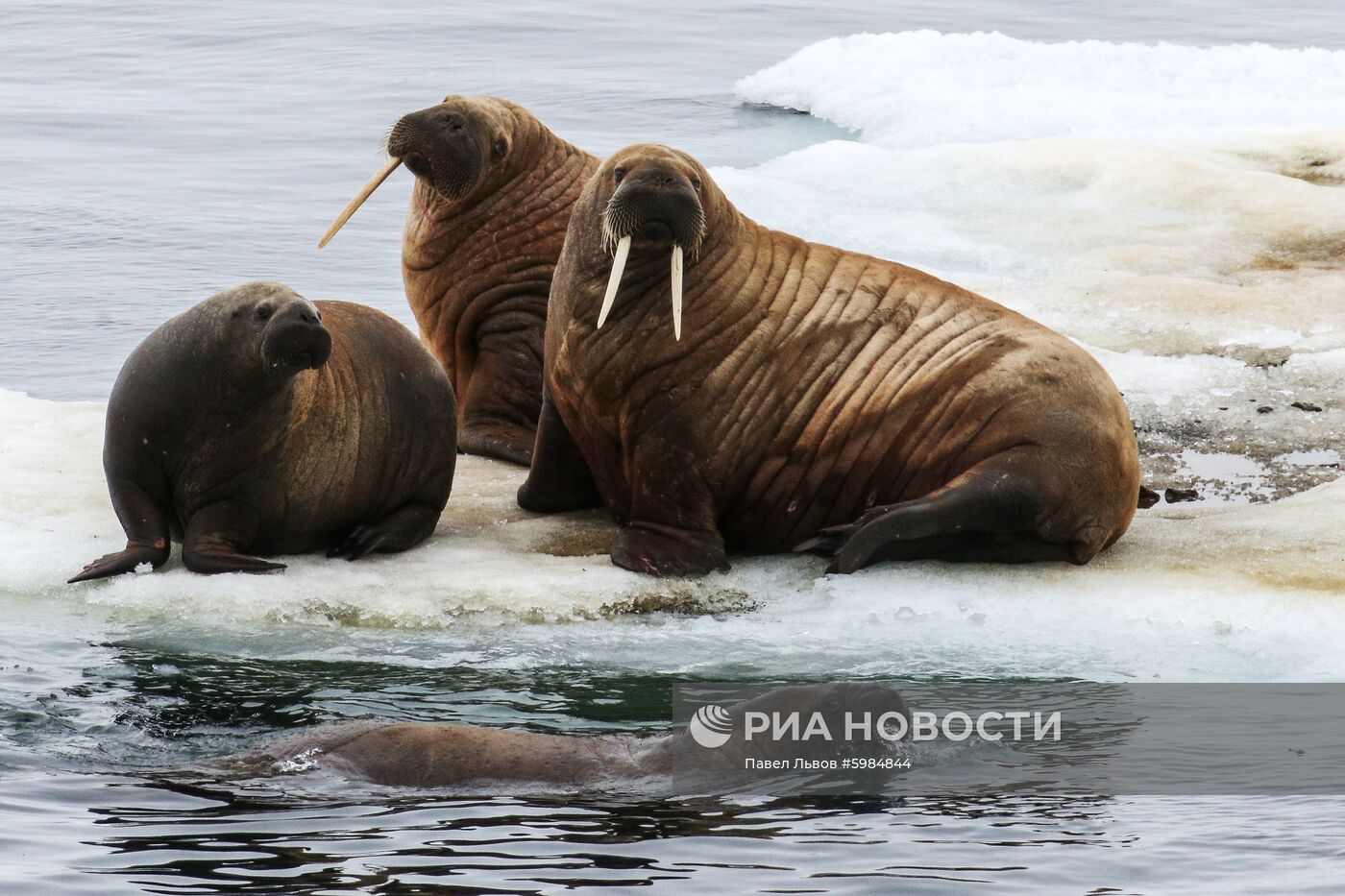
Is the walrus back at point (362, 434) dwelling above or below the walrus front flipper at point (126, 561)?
above

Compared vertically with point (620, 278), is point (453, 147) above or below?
above

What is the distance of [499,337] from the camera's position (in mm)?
8984

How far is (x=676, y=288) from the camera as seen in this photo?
7188 mm

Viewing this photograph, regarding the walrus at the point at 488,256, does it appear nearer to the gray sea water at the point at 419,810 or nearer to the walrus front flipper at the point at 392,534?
the walrus front flipper at the point at 392,534

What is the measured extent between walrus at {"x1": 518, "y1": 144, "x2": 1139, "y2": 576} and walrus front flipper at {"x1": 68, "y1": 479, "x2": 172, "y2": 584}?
1570 millimetres

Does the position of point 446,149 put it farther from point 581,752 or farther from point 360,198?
point 581,752

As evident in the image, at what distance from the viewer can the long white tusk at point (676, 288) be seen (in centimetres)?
715

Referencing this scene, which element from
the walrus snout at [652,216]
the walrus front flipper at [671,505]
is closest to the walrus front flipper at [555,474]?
the walrus front flipper at [671,505]

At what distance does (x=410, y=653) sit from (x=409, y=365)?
1.55 metres

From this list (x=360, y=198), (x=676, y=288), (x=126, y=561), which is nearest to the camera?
(x=126, y=561)

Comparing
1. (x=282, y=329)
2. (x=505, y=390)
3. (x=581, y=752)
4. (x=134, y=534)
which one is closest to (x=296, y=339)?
(x=282, y=329)

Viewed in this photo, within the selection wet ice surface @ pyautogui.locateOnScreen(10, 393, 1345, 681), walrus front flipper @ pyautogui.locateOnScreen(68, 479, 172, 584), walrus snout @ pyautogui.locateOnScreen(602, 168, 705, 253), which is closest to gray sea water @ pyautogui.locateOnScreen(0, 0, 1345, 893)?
wet ice surface @ pyautogui.locateOnScreen(10, 393, 1345, 681)

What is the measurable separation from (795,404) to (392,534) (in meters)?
1.56

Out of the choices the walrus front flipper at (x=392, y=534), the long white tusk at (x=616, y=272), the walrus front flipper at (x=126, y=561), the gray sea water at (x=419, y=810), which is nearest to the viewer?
the gray sea water at (x=419, y=810)
